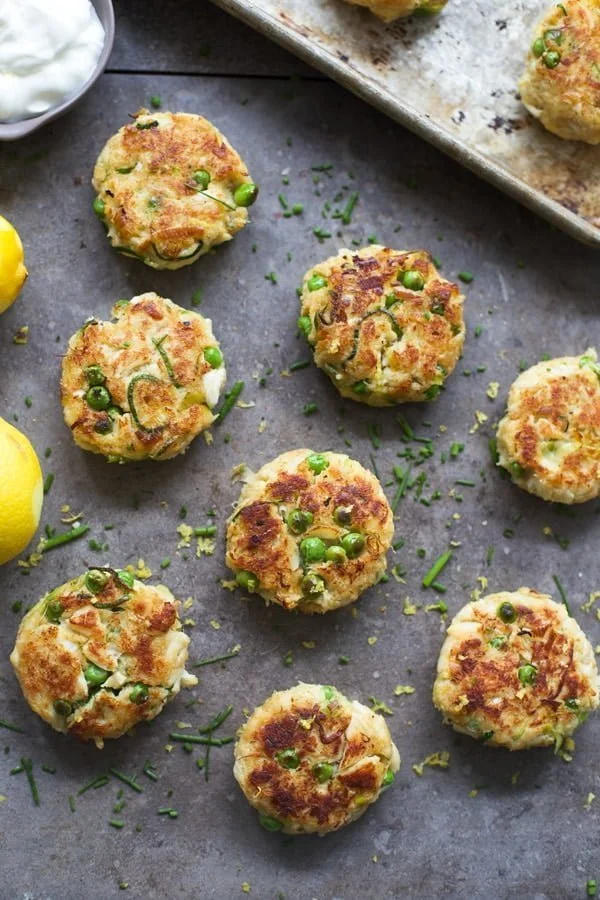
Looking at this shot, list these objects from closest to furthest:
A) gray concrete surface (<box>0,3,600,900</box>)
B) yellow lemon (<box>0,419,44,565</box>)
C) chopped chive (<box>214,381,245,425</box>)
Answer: yellow lemon (<box>0,419,44,565</box>) → gray concrete surface (<box>0,3,600,900</box>) → chopped chive (<box>214,381,245,425</box>)

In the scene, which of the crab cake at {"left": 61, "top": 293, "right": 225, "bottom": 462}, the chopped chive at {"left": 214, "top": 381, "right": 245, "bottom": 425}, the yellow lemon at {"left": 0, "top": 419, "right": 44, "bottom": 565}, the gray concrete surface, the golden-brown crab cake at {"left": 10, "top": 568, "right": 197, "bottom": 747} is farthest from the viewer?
the chopped chive at {"left": 214, "top": 381, "right": 245, "bottom": 425}

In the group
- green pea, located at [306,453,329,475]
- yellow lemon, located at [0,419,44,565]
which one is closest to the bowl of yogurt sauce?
yellow lemon, located at [0,419,44,565]

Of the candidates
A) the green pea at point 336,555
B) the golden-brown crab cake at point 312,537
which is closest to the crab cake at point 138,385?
the golden-brown crab cake at point 312,537

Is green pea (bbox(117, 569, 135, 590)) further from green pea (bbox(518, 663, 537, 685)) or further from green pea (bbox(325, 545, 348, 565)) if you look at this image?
green pea (bbox(518, 663, 537, 685))

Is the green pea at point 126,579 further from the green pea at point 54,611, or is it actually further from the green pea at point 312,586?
the green pea at point 312,586

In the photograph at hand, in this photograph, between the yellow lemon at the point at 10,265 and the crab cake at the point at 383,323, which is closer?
the yellow lemon at the point at 10,265

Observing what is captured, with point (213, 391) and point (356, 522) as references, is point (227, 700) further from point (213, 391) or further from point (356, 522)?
point (213, 391)
